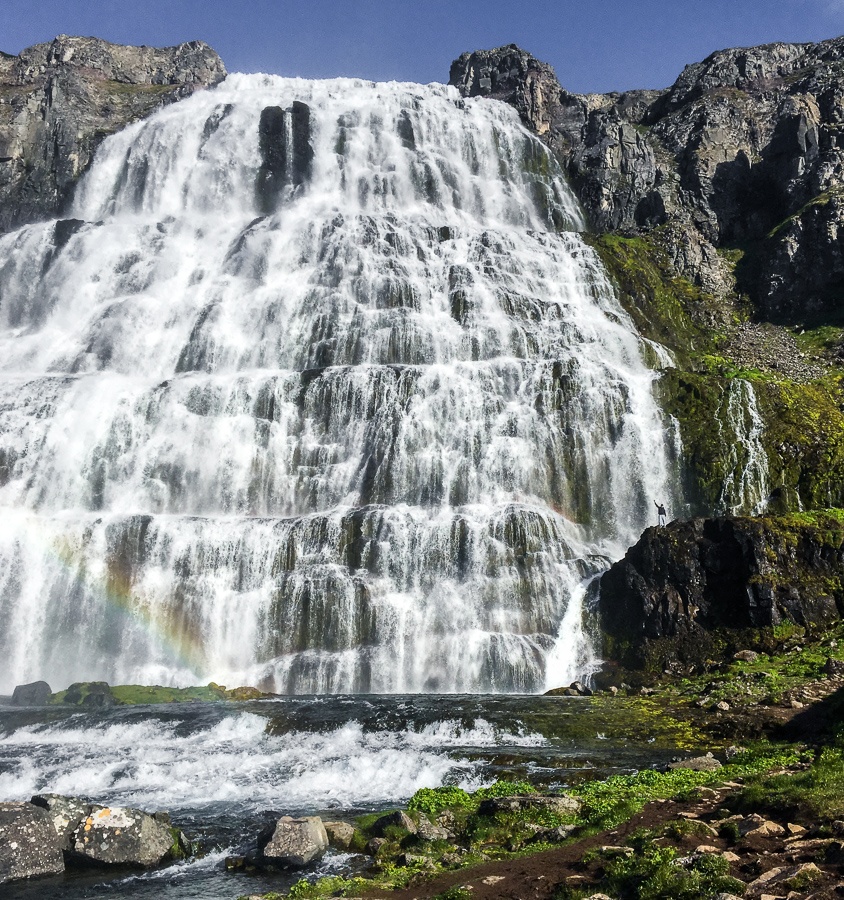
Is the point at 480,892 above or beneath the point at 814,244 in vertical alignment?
beneath

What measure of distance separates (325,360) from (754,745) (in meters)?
40.0

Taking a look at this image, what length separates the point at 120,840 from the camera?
49.6 ft

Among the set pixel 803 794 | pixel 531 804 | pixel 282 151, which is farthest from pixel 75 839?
pixel 282 151

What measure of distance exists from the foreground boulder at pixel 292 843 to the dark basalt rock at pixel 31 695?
22.9 m

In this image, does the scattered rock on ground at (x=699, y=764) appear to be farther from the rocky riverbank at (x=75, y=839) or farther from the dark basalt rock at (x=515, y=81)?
the dark basalt rock at (x=515, y=81)

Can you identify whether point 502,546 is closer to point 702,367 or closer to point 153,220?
point 702,367

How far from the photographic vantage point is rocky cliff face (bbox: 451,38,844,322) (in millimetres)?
71312

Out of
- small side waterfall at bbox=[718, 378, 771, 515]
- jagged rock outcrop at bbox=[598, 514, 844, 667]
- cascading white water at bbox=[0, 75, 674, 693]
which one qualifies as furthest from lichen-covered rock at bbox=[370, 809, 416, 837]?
small side waterfall at bbox=[718, 378, 771, 515]

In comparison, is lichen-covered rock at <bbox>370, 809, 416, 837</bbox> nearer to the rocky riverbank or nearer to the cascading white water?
the rocky riverbank

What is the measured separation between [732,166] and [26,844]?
91.2 m

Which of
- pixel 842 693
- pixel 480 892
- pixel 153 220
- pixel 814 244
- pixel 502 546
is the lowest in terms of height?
pixel 480 892

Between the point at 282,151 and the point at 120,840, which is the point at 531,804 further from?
the point at 282,151

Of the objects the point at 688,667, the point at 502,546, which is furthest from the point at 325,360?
the point at 688,667

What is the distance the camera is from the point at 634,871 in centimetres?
1029
